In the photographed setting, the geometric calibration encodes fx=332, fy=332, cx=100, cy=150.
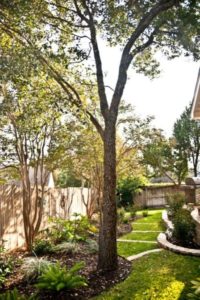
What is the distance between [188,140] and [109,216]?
25.7 meters

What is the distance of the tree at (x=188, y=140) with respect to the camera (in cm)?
3119

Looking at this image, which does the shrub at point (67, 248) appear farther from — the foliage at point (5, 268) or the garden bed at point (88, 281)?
the foliage at point (5, 268)

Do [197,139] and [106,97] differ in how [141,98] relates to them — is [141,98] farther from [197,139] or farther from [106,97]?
[197,139]

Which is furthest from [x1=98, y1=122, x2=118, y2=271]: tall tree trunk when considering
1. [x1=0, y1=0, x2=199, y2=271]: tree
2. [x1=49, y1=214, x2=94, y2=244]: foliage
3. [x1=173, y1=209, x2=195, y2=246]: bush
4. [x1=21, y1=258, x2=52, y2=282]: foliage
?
[x1=49, y1=214, x2=94, y2=244]: foliage

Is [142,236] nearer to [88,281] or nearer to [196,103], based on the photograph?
[196,103]

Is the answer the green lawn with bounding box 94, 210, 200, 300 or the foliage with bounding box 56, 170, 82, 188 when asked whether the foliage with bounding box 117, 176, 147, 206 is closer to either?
the foliage with bounding box 56, 170, 82, 188

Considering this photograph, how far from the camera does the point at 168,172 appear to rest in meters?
32.1

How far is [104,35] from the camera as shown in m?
8.73

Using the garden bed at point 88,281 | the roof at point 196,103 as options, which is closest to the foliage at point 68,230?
the garden bed at point 88,281

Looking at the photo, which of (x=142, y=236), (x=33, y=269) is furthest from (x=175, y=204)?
(x=33, y=269)

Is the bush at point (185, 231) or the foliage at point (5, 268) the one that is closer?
the foliage at point (5, 268)

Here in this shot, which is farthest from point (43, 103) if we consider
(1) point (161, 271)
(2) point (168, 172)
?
(2) point (168, 172)

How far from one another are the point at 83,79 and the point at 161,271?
511cm

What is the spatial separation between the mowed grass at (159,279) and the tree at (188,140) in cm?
2433
